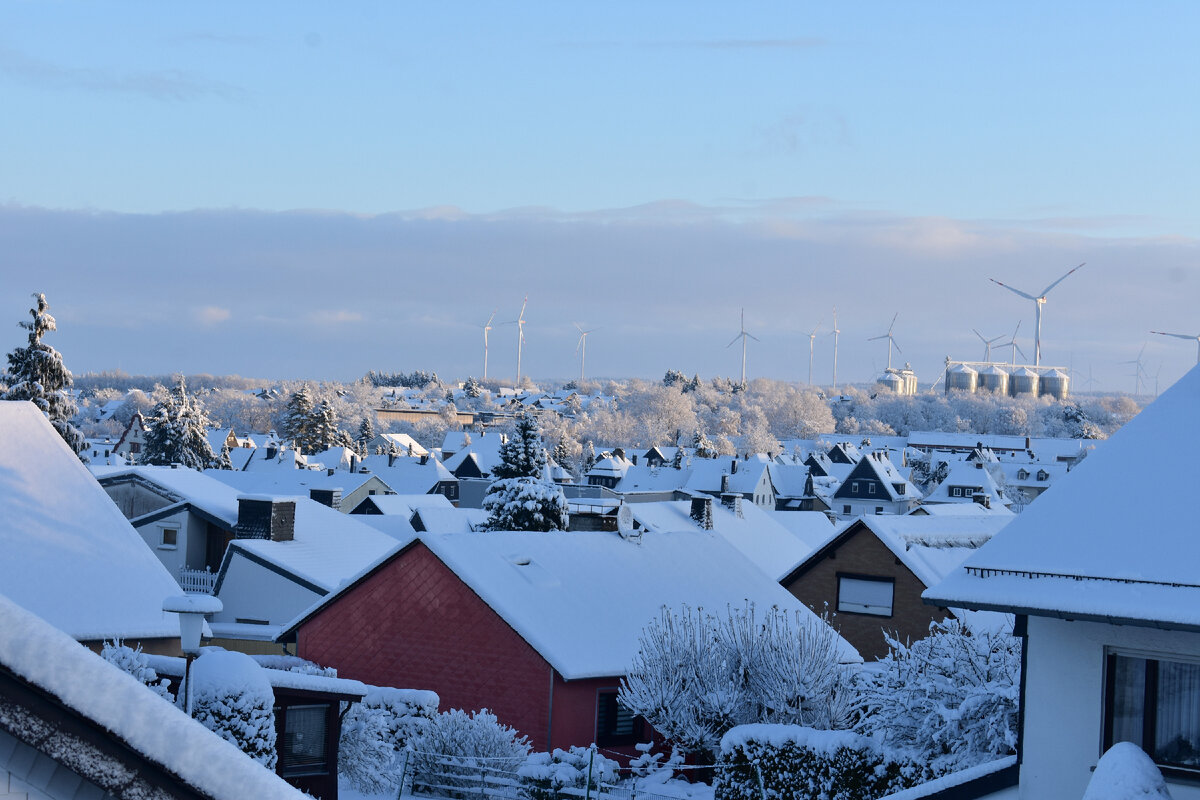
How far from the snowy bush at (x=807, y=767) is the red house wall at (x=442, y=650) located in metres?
7.85

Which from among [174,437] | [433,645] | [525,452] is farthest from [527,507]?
[174,437]

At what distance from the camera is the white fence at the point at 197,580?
3644 cm

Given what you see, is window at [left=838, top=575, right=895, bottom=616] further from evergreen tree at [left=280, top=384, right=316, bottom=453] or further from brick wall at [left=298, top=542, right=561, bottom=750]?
evergreen tree at [left=280, top=384, right=316, bottom=453]

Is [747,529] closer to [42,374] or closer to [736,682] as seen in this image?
[42,374]

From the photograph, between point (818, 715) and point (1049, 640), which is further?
point (818, 715)

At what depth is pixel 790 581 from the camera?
37.0m

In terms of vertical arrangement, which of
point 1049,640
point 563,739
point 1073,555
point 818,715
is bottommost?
point 563,739

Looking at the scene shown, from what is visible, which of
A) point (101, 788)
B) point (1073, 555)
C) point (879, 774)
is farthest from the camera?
point (879, 774)

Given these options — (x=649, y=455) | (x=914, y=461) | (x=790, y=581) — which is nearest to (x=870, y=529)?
(x=790, y=581)

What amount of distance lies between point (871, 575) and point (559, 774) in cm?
1718

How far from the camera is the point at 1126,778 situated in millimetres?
10047

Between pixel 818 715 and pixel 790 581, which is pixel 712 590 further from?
pixel 818 715

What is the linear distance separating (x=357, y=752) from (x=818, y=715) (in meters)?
7.89

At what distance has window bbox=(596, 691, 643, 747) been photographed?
26297 millimetres
